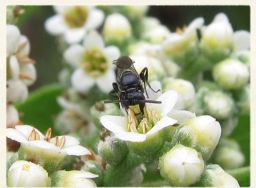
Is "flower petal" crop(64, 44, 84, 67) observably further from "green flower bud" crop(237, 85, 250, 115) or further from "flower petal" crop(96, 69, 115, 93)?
"green flower bud" crop(237, 85, 250, 115)

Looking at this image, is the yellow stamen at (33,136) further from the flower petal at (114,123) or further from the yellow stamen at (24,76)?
the yellow stamen at (24,76)

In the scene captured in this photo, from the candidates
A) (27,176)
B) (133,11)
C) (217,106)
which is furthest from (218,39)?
(27,176)

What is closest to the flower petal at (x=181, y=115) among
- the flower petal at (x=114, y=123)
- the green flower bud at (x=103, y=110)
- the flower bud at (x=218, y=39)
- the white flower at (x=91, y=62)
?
the flower petal at (x=114, y=123)

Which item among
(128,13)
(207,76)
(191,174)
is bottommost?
(191,174)

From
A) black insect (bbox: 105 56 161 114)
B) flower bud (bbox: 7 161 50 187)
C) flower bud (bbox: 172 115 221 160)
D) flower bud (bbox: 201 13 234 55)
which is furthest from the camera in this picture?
flower bud (bbox: 201 13 234 55)

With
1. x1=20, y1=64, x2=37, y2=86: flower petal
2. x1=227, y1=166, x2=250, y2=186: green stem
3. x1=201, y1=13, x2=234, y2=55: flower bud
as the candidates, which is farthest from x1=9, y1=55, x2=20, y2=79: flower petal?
x1=227, y1=166, x2=250, y2=186: green stem

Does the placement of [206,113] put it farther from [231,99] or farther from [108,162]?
[108,162]
